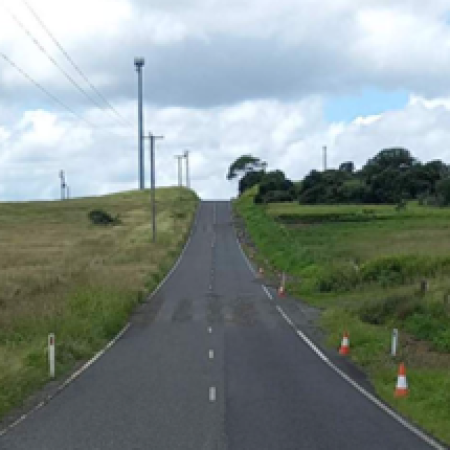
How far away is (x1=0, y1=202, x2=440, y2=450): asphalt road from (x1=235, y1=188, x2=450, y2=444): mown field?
4.16 feet

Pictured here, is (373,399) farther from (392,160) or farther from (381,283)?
(392,160)

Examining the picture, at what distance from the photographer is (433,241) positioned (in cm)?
5828

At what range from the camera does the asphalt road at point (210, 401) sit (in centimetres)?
1256

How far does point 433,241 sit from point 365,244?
545cm

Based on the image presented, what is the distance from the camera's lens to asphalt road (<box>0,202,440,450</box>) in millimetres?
12562

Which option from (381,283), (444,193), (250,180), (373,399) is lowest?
(373,399)

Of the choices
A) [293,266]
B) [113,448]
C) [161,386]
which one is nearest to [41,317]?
[161,386]

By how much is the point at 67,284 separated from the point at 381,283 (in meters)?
14.9

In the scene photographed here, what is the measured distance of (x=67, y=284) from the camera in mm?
39625

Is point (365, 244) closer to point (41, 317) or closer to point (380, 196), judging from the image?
point (41, 317)

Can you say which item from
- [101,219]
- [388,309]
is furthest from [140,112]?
[388,309]

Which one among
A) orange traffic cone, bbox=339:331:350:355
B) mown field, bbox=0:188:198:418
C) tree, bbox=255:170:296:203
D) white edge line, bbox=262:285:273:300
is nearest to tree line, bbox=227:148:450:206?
tree, bbox=255:170:296:203

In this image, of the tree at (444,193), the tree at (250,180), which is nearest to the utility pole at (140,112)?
the tree at (444,193)

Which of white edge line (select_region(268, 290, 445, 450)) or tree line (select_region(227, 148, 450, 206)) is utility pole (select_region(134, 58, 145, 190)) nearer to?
tree line (select_region(227, 148, 450, 206))
